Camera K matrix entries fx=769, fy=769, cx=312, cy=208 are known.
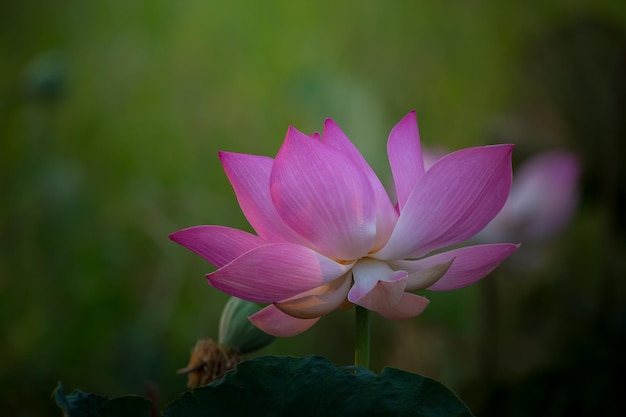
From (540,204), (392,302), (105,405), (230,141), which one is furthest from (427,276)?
(230,141)

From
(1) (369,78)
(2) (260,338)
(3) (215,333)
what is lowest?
(3) (215,333)

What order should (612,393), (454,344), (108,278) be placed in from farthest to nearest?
(108,278) < (454,344) < (612,393)

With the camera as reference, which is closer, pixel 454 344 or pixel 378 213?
pixel 378 213

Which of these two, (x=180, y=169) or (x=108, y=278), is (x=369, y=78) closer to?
(x=180, y=169)

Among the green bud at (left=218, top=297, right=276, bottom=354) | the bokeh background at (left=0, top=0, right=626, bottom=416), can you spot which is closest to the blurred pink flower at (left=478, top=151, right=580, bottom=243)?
the bokeh background at (left=0, top=0, right=626, bottom=416)

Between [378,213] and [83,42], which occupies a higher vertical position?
[83,42]

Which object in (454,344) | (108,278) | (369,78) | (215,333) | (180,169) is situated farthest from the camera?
(369,78)

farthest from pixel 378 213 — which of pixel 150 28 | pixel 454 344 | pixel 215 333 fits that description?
pixel 150 28
